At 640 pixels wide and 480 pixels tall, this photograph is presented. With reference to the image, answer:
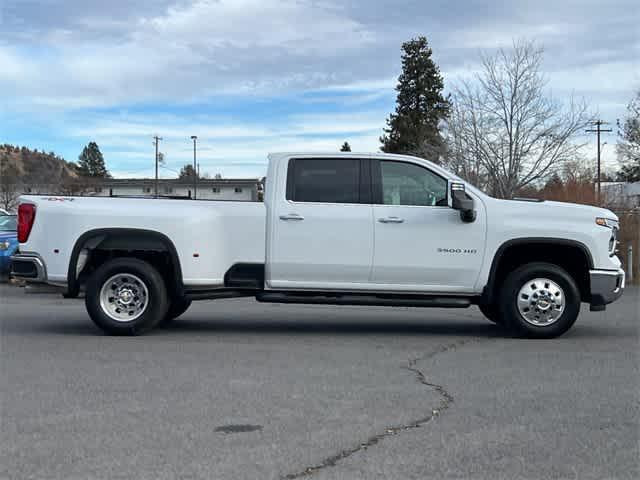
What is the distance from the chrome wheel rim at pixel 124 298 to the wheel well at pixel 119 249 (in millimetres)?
354

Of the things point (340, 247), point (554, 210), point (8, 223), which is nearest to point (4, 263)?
point (8, 223)

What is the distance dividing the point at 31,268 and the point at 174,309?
6.26 ft

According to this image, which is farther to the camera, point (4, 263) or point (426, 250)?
point (4, 263)

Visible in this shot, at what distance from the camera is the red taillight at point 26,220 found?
31.0ft

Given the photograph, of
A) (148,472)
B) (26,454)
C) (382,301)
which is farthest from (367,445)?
(382,301)

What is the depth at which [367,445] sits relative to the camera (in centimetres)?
505

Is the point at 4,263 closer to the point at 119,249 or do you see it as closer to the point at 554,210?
the point at 119,249

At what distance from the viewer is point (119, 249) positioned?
948 cm

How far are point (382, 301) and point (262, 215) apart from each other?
65.3 inches

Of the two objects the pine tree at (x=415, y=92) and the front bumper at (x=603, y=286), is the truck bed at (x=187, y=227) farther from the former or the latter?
the pine tree at (x=415, y=92)

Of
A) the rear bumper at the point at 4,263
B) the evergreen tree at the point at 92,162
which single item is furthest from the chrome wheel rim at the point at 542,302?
the evergreen tree at the point at 92,162

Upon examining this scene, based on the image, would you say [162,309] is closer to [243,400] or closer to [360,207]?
[360,207]

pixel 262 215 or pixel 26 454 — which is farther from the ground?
pixel 262 215

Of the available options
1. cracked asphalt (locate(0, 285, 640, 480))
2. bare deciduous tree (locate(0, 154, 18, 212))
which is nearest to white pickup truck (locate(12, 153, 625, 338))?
cracked asphalt (locate(0, 285, 640, 480))
